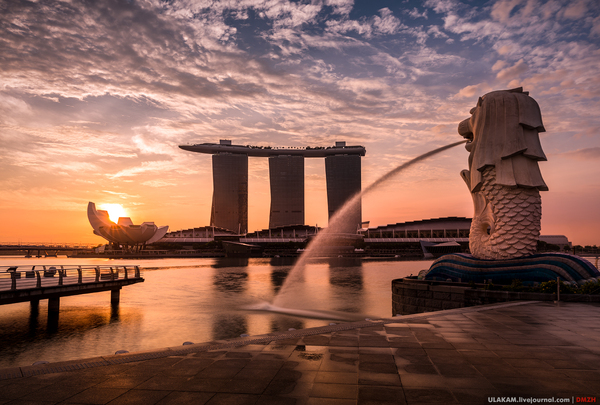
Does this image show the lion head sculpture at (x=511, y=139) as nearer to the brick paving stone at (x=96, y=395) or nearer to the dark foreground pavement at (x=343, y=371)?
the dark foreground pavement at (x=343, y=371)

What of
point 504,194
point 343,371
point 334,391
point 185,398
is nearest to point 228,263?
point 504,194

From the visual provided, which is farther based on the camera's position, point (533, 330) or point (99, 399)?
point (533, 330)

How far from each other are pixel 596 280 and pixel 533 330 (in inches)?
404

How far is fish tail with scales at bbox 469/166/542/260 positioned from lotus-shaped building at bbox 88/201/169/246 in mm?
124219

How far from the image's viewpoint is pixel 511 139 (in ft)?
72.6

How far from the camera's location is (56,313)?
23281mm

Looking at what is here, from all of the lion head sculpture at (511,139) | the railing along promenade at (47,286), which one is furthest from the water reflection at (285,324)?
the lion head sculpture at (511,139)

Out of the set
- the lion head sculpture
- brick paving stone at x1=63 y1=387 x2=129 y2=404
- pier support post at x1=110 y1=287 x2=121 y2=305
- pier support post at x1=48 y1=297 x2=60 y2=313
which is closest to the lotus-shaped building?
pier support post at x1=110 y1=287 x2=121 y2=305

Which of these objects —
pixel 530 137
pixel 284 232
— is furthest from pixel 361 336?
pixel 284 232

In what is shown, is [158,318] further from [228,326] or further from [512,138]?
[512,138]

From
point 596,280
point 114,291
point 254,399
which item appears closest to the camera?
point 254,399

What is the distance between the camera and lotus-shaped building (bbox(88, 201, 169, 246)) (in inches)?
5138

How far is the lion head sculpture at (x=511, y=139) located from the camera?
856 inches

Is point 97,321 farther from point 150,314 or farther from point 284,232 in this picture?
point 284,232
